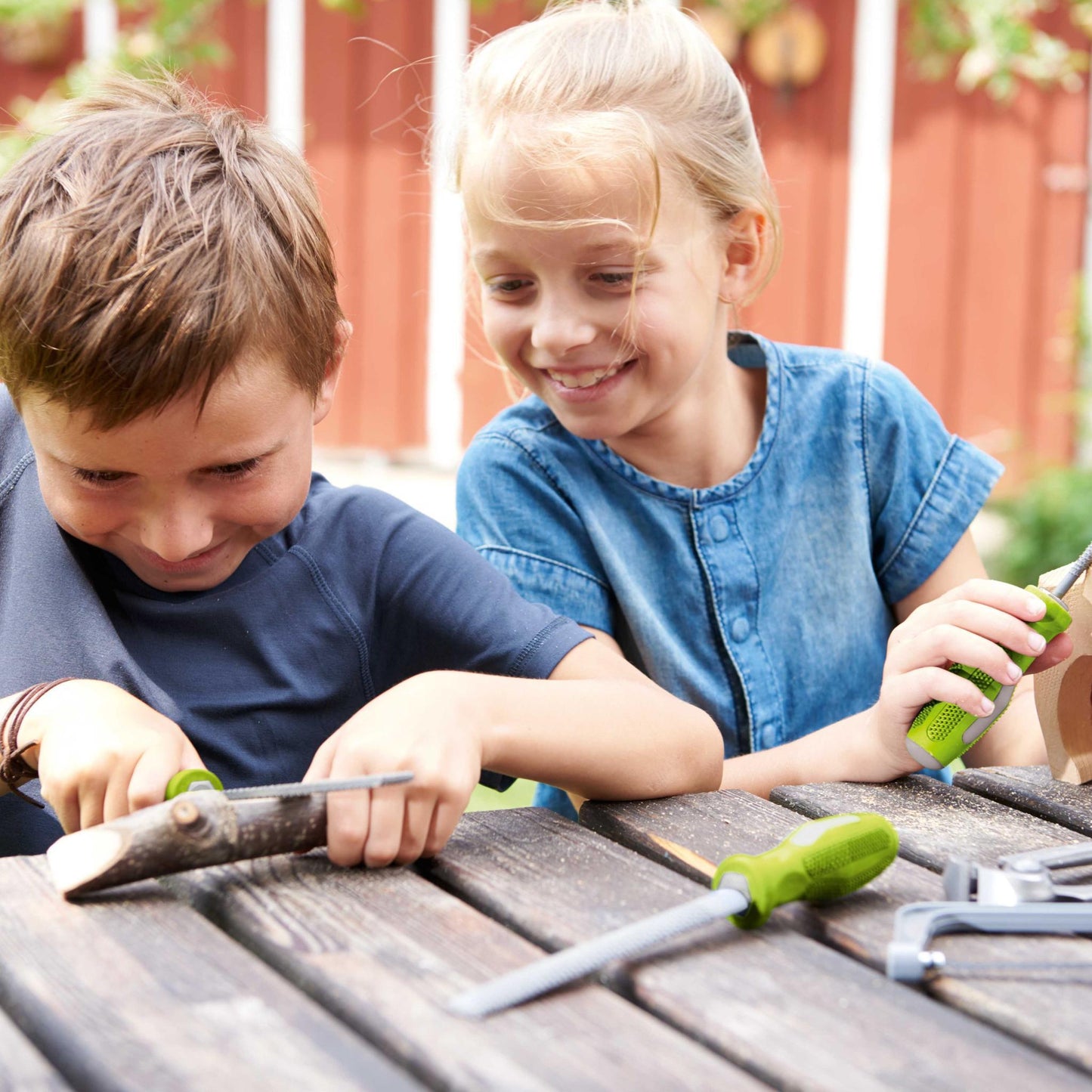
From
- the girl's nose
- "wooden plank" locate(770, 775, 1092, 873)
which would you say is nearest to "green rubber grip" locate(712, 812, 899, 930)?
"wooden plank" locate(770, 775, 1092, 873)

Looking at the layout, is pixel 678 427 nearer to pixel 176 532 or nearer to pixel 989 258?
pixel 176 532

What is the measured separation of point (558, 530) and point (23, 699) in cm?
83

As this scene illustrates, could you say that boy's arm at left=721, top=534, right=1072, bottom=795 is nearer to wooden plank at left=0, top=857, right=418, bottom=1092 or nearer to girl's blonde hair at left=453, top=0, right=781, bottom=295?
girl's blonde hair at left=453, top=0, right=781, bottom=295

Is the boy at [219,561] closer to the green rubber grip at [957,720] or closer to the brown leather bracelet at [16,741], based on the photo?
the brown leather bracelet at [16,741]

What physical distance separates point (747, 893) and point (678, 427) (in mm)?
1135

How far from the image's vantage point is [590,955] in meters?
0.93

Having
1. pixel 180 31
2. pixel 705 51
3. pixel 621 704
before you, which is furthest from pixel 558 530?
pixel 180 31

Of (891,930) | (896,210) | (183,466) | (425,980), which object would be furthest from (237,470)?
(896,210)

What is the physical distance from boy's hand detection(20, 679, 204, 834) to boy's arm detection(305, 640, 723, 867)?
0.13 meters

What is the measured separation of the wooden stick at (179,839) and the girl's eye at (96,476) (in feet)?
1.29

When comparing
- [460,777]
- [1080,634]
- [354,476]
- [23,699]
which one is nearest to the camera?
[460,777]

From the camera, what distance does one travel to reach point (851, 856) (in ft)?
3.59

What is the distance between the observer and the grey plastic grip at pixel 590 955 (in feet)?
2.92

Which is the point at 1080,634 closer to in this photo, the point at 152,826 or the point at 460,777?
the point at 460,777
